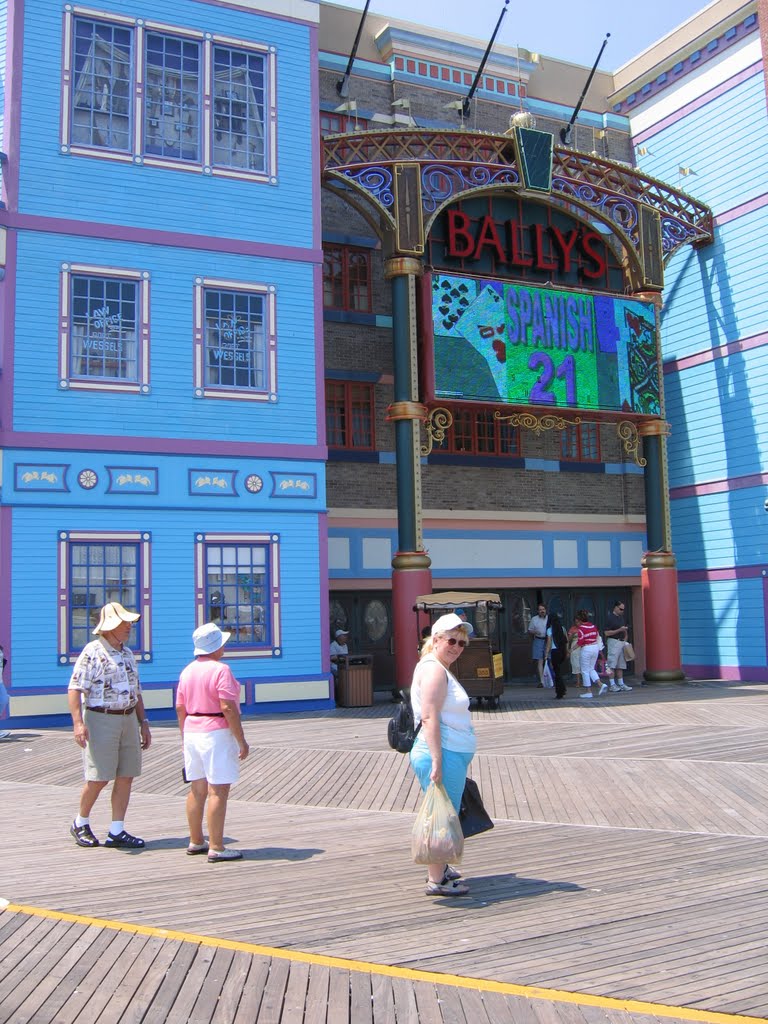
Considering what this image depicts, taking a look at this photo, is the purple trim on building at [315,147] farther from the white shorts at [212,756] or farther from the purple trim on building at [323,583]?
the white shorts at [212,756]

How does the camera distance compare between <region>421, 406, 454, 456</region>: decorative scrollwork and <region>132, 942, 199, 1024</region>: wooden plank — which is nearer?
<region>132, 942, 199, 1024</region>: wooden plank

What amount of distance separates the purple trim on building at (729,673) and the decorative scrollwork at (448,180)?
37.6 feet

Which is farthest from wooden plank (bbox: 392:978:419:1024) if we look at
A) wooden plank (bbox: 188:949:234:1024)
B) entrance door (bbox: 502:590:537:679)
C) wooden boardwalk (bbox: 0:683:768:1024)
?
entrance door (bbox: 502:590:537:679)

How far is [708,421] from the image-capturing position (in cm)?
2369

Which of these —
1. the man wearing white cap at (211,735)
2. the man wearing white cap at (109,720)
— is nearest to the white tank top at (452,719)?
the man wearing white cap at (211,735)

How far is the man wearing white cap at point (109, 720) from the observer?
784 centimetres

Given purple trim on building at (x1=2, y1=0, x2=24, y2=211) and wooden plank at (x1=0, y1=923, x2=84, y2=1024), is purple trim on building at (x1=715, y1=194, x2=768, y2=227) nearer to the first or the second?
purple trim on building at (x1=2, y1=0, x2=24, y2=211)

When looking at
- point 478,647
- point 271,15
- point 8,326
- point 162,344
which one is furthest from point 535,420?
point 8,326

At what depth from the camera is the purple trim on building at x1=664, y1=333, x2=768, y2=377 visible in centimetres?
2248

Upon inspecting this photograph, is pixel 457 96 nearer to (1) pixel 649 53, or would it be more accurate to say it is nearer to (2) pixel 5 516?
(1) pixel 649 53

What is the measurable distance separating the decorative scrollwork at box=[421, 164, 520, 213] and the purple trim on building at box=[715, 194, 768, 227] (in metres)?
5.66

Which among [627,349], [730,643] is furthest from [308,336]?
[730,643]

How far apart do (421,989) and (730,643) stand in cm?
1986

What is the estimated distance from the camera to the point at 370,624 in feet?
72.6
